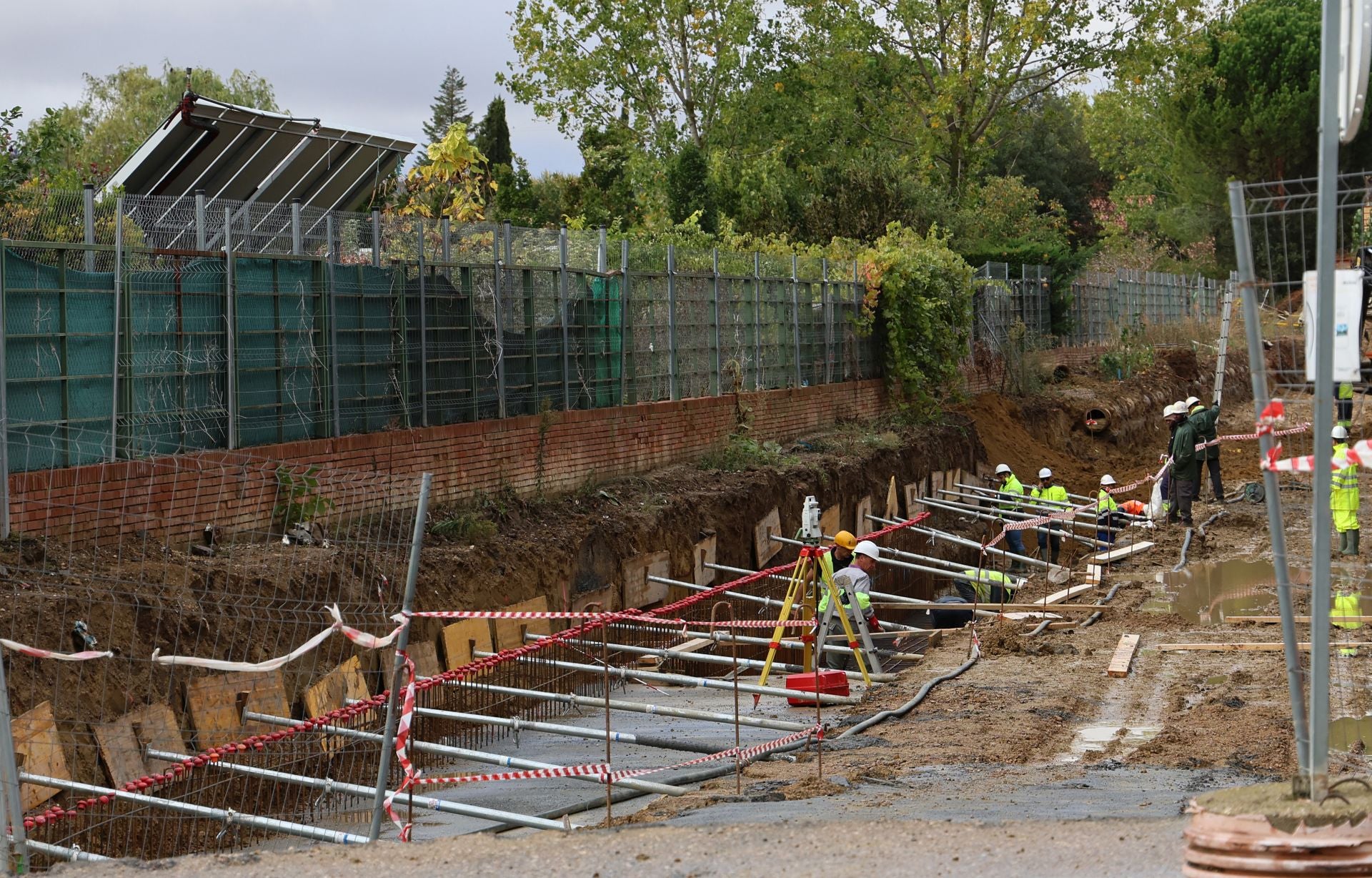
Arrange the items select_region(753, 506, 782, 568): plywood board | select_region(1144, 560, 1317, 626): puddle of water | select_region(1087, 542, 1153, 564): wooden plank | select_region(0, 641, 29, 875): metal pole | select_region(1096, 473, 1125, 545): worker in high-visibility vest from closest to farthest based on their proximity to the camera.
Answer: select_region(0, 641, 29, 875): metal pole < select_region(1144, 560, 1317, 626): puddle of water < select_region(1087, 542, 1153, 564): wooden plank < select_region(753, 506, 782, 568): plywood board < select_region(1096, 473, 1125, 545): worker in high-visibility vest

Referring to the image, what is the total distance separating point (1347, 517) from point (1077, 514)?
7606 millimetres

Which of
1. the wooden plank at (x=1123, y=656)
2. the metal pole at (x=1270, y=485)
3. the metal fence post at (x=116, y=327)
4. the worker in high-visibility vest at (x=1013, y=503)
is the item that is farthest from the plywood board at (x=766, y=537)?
the metal pole at (x=1270, y=485)

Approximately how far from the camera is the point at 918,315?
91.9 feet

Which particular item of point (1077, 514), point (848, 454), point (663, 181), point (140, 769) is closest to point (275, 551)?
point (140, 769)

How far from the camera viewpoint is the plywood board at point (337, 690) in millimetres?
10227

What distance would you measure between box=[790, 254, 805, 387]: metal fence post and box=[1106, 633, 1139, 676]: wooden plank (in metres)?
11.2

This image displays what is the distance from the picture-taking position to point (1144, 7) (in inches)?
1681

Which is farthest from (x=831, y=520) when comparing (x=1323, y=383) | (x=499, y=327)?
(x=1323, y=383)

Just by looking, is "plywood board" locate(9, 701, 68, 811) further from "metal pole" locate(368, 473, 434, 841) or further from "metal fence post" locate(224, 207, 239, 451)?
"metal fence post" locate(224, 207, 239, 451)

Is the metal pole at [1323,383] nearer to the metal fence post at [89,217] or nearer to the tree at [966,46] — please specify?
the metal fence post at [89,217]

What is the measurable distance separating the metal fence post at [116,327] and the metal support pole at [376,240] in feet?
10.4

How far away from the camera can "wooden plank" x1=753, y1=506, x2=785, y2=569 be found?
63.4 feet

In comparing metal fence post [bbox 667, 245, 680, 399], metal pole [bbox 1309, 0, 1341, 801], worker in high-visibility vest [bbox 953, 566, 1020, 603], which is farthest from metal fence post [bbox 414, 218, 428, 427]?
metal pole [bbox 1309, 0, 1341, 801]

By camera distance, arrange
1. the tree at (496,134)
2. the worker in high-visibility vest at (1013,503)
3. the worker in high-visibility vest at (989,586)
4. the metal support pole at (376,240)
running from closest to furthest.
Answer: the metal support pole at (376,240)
the worker in high-visibility vest at (989,586)
the worker in high-visibility vest at (1013,503)
the tree at (496,134)
